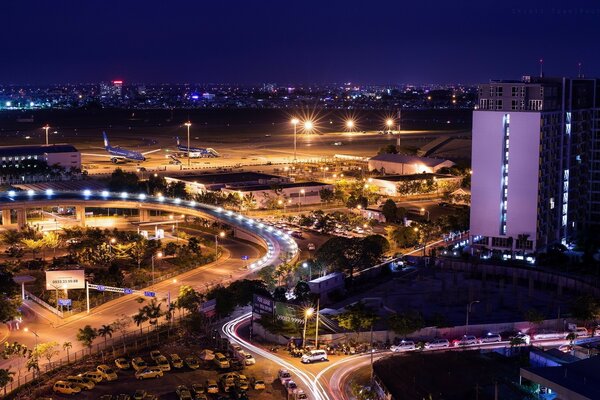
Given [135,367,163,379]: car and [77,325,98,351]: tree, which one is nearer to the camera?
[135,367,163,379]: car

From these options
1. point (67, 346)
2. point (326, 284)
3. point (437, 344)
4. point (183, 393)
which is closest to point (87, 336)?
point (67, 346)

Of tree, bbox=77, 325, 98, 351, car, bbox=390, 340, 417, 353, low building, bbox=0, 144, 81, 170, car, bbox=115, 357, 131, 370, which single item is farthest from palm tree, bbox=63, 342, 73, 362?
low building, bbox=0, 144, 81, 170

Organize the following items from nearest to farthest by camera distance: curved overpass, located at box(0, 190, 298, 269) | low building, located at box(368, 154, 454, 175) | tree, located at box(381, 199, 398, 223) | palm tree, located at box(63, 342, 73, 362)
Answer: palm tree, located at box(63, 342, 73, 362)
curved overpass, located at box(0, 190, 298, 269)
tree, located at box(381, 199, 398, 223)
low building, located at box(368, 154, 454, 175)

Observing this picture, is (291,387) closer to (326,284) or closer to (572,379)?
(572,379)

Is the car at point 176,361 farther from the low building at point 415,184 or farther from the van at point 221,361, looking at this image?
the low building at point 415,184

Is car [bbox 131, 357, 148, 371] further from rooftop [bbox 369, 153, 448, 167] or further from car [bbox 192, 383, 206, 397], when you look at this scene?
rooftop [bbox 369, 153, 448, 167]

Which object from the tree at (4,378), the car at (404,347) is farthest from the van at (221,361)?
the tree at (4,378)
